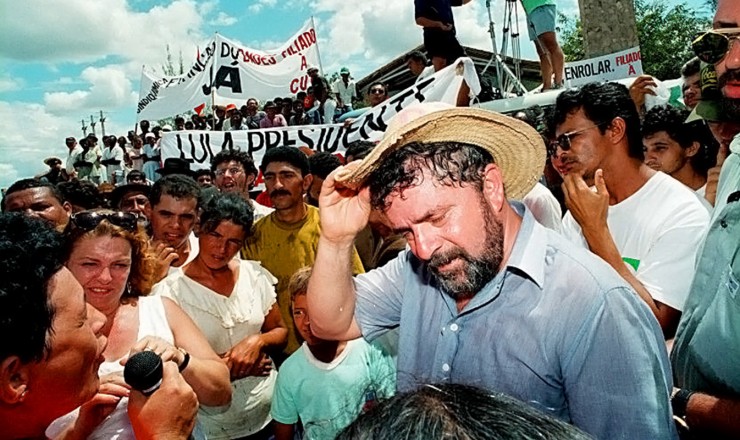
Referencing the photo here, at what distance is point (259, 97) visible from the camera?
1088 cm

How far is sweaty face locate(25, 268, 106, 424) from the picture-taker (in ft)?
4.80

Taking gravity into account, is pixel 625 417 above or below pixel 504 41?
below

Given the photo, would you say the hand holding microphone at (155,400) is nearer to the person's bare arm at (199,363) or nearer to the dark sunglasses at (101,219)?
the person's bare arm at (199,363)

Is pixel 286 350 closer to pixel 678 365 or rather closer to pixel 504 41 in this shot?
pixel 678 365

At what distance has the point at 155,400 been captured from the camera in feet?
5.50

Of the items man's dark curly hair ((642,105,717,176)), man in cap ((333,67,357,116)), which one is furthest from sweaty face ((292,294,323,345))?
man in cap ((333,67,357,116))

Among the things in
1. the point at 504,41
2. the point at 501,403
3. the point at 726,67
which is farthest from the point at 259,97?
the point at 501,403

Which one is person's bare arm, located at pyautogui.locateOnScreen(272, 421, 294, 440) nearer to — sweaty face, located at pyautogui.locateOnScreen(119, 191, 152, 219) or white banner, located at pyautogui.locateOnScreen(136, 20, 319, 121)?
sweaty face, located at pyautogui.locateOnScreen(119, 191, 152, 219)

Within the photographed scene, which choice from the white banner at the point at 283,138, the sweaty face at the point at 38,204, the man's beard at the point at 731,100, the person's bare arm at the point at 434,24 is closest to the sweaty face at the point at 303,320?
the sweaty face at the point at 38,204

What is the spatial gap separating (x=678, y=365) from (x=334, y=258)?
1.25 metres

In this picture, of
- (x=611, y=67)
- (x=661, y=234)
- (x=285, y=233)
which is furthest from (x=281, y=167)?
(x=611, y=67)

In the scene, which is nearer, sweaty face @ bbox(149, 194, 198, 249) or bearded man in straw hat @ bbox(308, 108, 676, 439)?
bearded man in straw hat @ bbox(308, 108, 676, 439)

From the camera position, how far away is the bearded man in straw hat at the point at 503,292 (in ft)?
4.82

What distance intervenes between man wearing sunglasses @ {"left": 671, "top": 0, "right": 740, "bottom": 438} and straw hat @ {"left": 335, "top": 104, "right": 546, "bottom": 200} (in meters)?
0.62
